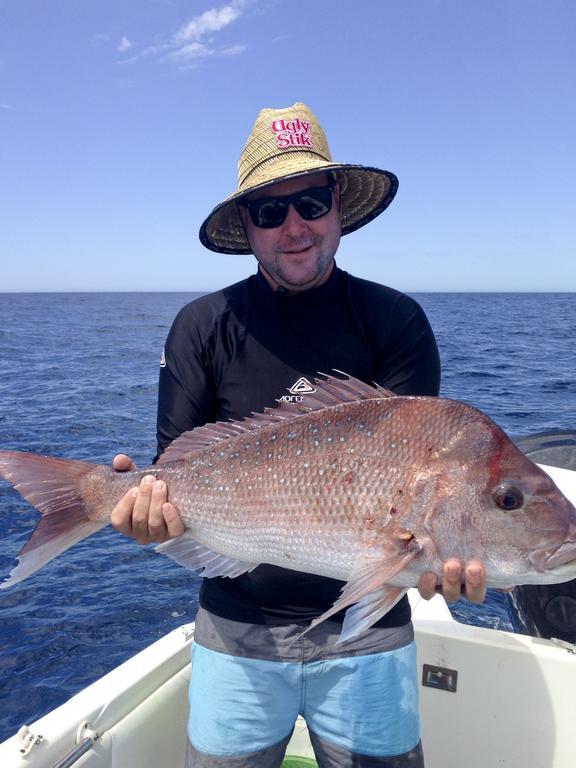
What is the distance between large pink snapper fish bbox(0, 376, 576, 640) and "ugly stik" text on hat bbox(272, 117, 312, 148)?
138 cm

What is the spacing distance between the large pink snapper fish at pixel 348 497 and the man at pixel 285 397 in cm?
14

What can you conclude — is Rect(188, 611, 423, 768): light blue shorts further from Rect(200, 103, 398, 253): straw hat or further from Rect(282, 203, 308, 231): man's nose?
Rect(200, 103, 398, 253): straw hat

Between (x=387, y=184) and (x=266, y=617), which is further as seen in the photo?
(x=387, y=184)

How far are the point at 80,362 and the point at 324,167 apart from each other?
2539 cm

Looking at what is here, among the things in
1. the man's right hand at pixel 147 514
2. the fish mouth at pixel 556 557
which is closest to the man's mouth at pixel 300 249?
the man's right hand at pixel 147 514

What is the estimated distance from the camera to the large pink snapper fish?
2.45 meters

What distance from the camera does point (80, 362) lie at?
26625 millimetres

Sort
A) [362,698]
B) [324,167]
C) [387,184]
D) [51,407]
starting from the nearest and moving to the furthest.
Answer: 1. [362,698]
2. [324,167]
3. [387,184]
4. [51,407]

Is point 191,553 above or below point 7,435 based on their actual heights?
above

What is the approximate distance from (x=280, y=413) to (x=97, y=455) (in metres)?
10.4

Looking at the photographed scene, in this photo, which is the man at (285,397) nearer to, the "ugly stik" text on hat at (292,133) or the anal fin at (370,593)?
the "ugly stik" text on hat at (292,133)

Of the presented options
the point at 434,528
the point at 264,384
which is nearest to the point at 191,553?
the point at 264,384

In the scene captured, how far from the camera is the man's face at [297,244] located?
309 centimetres

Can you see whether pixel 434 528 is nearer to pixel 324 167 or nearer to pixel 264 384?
pixel 264 384
